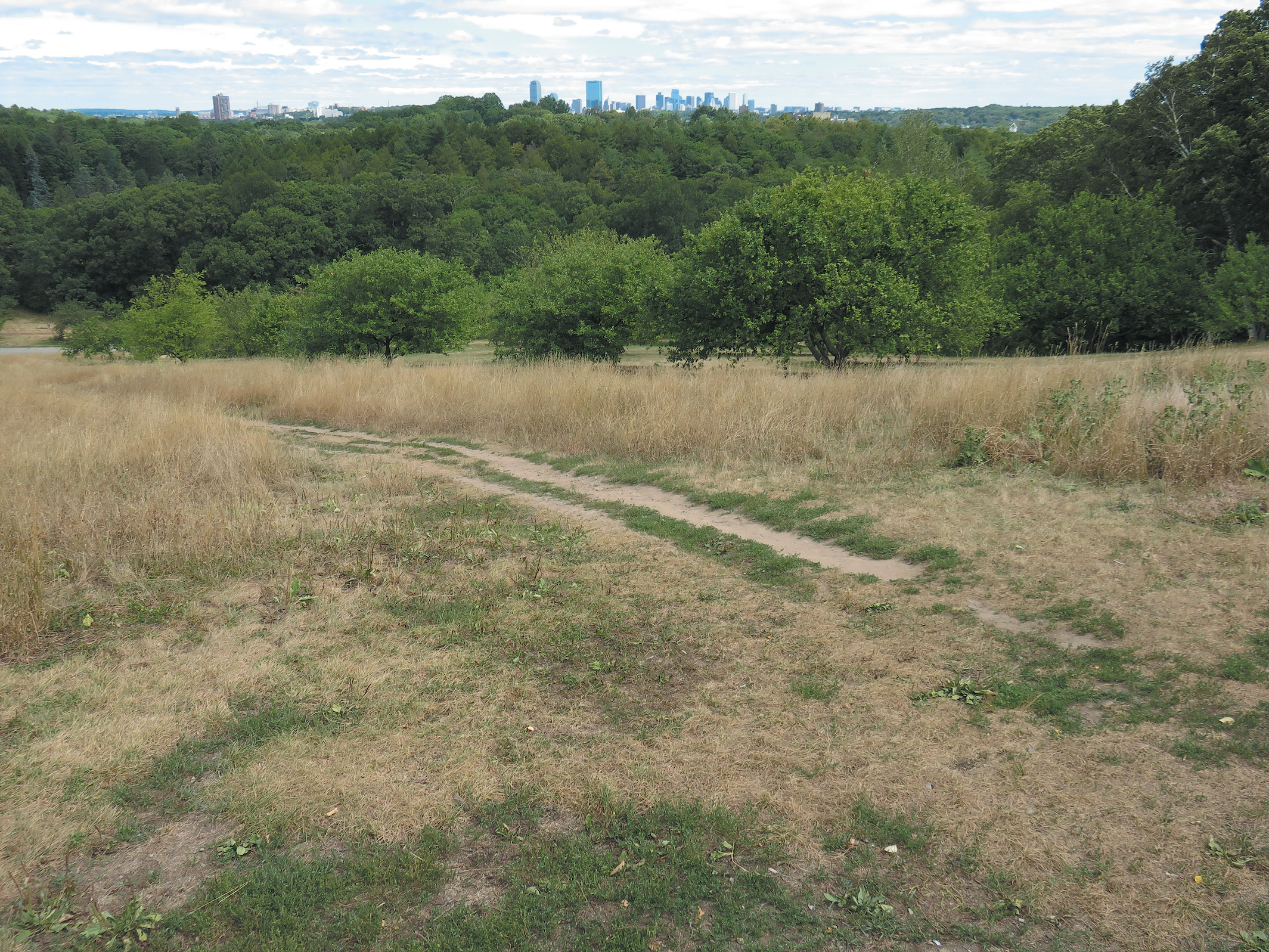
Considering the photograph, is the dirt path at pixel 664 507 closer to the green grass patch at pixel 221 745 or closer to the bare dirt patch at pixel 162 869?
the green grass patch at pixel 221 745

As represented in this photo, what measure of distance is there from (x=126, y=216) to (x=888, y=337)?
78252mm

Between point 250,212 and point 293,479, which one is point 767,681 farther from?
point 250,212

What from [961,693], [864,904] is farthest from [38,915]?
[961,693]

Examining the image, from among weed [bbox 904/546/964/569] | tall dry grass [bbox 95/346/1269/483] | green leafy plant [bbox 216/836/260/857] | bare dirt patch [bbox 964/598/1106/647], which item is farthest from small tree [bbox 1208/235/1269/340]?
green leafy plant [bbox 216/836/260/857]

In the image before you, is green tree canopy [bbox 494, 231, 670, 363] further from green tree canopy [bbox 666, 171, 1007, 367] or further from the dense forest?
green tree canopy [bbox 666, 171, 1007, 367]

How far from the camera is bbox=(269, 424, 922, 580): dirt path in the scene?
22.7 feet

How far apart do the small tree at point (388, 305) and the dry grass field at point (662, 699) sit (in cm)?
1453

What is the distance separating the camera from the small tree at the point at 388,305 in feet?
77.9

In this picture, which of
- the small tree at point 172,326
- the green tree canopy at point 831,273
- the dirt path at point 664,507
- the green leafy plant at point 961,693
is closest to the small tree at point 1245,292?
the green tree canopy at point 831,273

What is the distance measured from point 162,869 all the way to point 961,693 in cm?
409

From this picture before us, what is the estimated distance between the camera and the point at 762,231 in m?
18.4

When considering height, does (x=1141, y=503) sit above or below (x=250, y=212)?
below

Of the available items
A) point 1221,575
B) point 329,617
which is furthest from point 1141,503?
point 329,617

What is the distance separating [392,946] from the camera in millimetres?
3119
